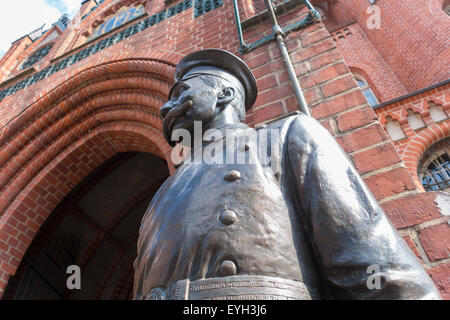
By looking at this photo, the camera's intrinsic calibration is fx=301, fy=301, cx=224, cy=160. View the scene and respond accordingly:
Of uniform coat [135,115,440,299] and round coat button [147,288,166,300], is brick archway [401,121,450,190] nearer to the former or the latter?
uniform coat [135,115,440,299]

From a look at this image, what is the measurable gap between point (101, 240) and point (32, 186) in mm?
1856

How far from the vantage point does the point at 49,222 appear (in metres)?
4.27

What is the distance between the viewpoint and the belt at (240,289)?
65 centimetres

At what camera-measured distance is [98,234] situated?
193 inches

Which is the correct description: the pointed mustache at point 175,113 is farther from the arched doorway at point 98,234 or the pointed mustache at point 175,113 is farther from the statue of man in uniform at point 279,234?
the arched doorway at point 98,234

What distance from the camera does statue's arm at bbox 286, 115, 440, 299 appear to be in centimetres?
60

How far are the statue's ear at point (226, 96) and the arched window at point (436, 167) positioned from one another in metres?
4.37

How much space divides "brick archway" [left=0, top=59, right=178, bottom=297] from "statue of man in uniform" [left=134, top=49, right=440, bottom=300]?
2288 mm

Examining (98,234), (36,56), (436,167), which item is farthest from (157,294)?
(36,56)

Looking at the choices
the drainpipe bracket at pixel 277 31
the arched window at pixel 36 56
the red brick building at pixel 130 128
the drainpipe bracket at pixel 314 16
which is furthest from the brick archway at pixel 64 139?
the arched window at pixel 36 56

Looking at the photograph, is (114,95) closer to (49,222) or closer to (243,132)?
(49,222)

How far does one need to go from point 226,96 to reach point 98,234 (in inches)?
174

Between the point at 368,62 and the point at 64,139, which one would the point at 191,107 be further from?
the point at 368,62

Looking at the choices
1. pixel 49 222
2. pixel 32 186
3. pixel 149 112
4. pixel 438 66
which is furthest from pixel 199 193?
pixel 438 66
